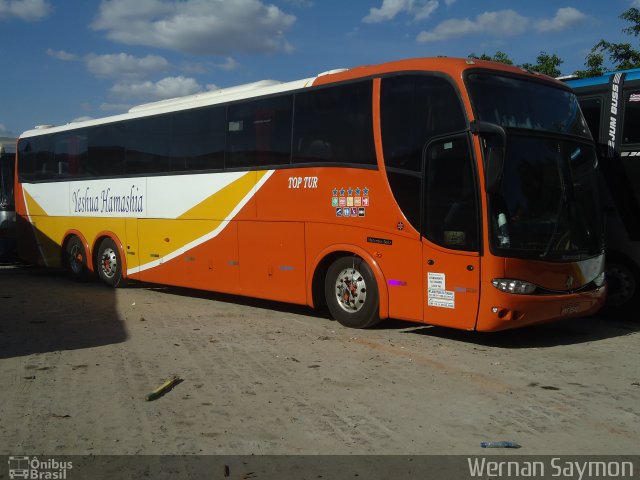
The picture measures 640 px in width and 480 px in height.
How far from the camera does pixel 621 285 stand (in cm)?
957

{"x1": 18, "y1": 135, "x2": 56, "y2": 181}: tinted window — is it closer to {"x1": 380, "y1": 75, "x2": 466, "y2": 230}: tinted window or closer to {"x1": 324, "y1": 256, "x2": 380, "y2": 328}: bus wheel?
{"x1": 324, "y1": 256, "x2": 380, "y2": 328}: bus wheel

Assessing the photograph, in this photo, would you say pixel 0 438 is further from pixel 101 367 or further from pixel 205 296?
pixel 205 296

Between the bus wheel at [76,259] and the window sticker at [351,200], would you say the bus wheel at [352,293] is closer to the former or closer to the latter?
the window sticker at [351,200]

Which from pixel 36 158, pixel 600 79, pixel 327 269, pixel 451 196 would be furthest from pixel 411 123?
pixel 36 158

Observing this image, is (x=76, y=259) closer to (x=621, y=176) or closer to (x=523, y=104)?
(x=523, y=104)

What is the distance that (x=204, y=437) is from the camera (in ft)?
15.9

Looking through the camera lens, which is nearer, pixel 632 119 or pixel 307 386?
pixel 307 386

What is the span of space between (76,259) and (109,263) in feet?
4.61

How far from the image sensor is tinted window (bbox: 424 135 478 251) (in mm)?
7426

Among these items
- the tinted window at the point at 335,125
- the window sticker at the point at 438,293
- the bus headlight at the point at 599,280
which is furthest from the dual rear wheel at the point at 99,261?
the bus headlight at the point at 599,280

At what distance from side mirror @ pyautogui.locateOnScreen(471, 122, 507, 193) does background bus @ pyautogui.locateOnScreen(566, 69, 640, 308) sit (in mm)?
3304

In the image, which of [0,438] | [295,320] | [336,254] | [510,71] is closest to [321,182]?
[336,254]

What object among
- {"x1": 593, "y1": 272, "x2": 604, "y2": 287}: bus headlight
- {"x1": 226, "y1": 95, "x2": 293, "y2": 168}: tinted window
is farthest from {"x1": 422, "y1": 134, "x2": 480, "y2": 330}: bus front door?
{"x1": 226, "y1": 95, "x2": 293, "y2": 168}: tinted window

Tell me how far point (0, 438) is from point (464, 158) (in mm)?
5462
